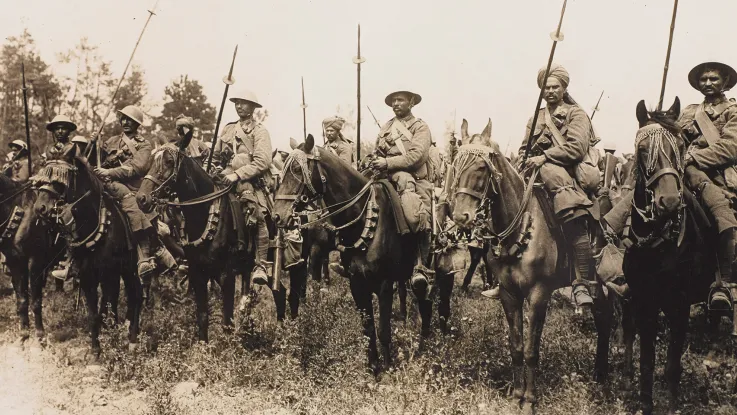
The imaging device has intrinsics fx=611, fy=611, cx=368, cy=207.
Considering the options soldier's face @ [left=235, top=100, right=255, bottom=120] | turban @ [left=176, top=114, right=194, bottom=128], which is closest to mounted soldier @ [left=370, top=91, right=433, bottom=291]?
soldier's face @ [left=235, top=100, right=255, bottom=120]

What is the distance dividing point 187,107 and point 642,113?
129ft

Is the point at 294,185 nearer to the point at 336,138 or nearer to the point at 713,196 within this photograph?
the point at 713,196

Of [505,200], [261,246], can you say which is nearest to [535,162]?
[505,200]

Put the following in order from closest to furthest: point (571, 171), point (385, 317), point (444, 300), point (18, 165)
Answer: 1. point (571, 171)
2. point (385, 317)
3. point (444, 300)
4. point (18, 165)

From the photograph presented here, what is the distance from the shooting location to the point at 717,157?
22.1 feet

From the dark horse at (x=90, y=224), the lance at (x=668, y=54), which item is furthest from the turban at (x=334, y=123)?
the lance at (x=668, y=54)

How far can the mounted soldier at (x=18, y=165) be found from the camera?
582 inches

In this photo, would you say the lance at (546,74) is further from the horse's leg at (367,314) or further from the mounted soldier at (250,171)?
the mounted soldier at (250,171)

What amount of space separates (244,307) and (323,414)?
2726 mm

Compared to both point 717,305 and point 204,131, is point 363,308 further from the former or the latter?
point 204,131

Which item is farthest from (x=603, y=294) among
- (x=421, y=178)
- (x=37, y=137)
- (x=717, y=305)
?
(x=37, y=137)

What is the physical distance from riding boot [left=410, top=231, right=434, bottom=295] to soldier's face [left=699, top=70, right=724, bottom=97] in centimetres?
390

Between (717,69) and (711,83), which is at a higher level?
(717,69)

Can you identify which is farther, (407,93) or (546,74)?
(407,93)
